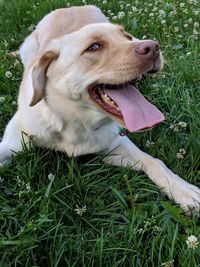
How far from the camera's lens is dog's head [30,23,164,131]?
3402 mm

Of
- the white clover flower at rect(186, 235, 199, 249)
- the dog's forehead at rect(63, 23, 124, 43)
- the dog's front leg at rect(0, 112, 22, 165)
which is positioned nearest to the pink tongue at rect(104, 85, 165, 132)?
the dog's forehead at rect(63, 23, 124, 43)

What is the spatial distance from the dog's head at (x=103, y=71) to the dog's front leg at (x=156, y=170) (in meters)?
0.49

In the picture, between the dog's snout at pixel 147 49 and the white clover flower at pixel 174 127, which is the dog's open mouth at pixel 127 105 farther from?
the white clover flower at pixel 174 127

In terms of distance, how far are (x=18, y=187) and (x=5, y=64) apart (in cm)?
208

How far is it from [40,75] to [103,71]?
0.51 meters

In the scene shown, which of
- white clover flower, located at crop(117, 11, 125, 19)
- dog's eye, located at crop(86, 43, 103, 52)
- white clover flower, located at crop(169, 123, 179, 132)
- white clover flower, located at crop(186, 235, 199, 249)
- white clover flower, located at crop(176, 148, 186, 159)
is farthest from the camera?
white clover flower, located at crop(117, 11, 125, 19)

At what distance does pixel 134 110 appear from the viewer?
3.47 meters

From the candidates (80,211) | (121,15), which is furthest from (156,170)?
(121,15)

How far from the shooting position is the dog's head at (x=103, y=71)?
3.40 meters

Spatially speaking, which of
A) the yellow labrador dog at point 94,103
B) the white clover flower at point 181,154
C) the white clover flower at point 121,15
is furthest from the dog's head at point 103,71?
the white clover flower at point 121,15

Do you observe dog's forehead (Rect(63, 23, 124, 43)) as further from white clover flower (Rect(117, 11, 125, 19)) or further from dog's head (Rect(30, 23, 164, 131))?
white clover flower (Rect(117, 11, 125, 19))

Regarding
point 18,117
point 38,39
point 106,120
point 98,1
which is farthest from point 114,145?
point 98,1

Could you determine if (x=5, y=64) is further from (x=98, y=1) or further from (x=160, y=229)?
(x=160, y=229)

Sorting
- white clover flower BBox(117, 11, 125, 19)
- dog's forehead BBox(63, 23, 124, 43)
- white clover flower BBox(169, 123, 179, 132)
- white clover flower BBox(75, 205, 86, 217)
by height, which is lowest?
white clover flower BBox(117, 11, 125, 19)
